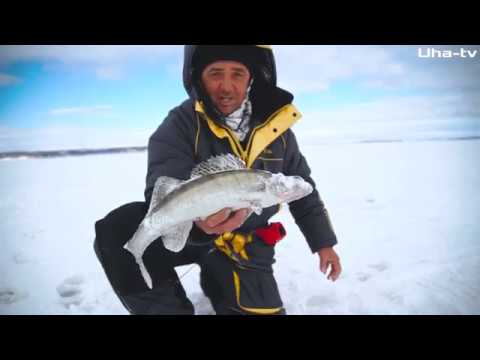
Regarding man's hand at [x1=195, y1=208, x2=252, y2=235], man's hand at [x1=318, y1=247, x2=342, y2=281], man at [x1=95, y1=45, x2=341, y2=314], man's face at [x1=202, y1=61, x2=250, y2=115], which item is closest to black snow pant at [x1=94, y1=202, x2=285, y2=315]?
man at [x1=95, y1=45, x2=341, y2=314]

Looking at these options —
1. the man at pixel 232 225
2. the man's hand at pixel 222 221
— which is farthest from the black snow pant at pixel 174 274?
the man's hand at pixel 222 221

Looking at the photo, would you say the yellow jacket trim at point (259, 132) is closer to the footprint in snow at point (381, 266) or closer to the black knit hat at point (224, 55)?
the black knit hat at point (224, 55)

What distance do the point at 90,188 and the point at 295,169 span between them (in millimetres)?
1007

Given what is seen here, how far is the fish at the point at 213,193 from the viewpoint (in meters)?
0.90

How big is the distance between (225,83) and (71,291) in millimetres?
1142

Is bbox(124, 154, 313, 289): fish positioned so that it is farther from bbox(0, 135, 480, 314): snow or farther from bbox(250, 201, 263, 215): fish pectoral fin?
bbox(0, 135, 480, 314): snow

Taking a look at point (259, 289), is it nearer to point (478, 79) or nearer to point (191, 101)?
point (191, 101)

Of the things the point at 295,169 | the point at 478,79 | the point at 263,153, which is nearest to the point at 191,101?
the point at 263,153

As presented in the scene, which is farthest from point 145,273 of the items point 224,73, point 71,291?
point 224,73

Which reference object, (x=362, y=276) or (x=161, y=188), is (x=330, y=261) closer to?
(x=362, y=276)

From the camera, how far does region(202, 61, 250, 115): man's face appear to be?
3.70 ft

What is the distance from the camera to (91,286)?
1.37 metres
